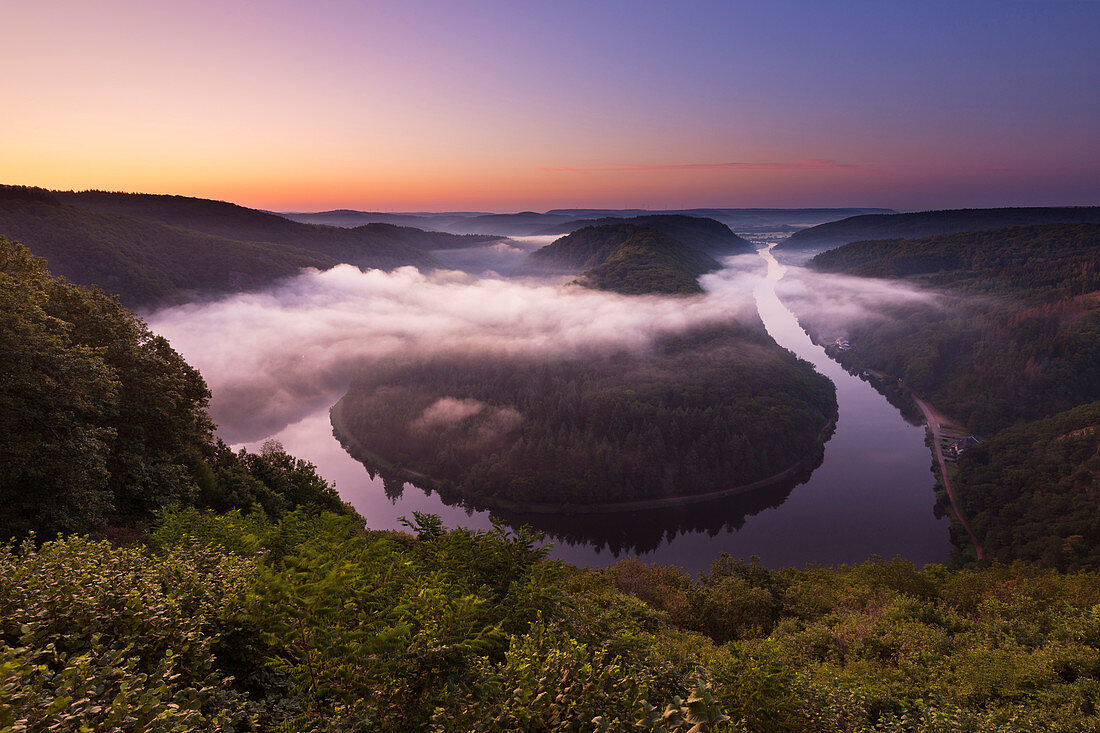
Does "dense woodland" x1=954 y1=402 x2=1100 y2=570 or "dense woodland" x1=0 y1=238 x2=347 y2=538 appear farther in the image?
"dense woodland" x1=954 y1=402 x2=1100 y2=570

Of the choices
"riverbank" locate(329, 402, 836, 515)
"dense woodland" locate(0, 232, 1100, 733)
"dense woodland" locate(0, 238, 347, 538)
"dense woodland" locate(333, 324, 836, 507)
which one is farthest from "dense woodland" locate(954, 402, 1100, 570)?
"dense woodland" locate(0, 238, 347, 538)

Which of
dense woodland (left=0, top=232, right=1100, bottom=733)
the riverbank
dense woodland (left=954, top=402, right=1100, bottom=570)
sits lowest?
the riverbank

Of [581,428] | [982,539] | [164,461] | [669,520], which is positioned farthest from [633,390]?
[164,461]

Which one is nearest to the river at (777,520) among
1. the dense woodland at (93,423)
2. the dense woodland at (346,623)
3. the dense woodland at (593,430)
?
the dense woodland at (593,430)

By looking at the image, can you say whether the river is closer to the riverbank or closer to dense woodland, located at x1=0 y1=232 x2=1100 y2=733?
the riverbank

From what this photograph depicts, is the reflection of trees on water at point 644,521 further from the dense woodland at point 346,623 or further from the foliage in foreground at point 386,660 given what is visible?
the foliage in foreground at point 386,660

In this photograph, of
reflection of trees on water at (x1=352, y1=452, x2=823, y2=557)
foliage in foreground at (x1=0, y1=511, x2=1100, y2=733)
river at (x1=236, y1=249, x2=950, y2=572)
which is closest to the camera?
foliage in foreground at (x1=0, y1=511, x2=1100, y2=733)

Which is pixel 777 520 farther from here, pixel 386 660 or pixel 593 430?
pixel 386 660
